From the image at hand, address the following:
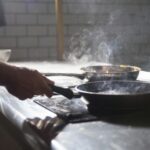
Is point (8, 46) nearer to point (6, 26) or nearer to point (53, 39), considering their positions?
point (6, 26)

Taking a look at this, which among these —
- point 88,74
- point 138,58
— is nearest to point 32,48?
point 138,58

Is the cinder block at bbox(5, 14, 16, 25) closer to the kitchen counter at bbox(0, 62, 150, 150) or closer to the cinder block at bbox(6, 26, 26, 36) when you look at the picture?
the cinder block at bbox(6, 26, 26, 36)

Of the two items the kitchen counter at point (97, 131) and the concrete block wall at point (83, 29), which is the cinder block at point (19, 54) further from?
the kitchen counter at point (97, 131)

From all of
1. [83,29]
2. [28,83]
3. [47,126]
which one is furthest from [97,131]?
[83,29]

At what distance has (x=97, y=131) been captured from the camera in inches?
32.8

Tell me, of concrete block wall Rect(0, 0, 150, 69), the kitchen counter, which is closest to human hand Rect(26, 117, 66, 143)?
the kitchen counter

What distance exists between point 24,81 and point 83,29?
102 inches

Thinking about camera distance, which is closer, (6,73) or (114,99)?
(114,99)

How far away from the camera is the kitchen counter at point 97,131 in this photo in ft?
2.39

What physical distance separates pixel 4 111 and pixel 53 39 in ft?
7.67

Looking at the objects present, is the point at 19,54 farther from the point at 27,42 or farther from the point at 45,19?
the point at 45,19

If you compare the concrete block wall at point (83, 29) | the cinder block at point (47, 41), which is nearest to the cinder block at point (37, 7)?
the concrete block wall at point (83, 29)

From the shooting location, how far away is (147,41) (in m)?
3.71

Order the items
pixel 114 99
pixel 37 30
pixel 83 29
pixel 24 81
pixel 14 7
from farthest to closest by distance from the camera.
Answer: pixel 83 29 → pixel 37 30 → pixel 14 7 → pixel 24 81 → pixel 114 99
